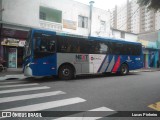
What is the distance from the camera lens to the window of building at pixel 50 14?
16.5 m

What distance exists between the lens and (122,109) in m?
4.70

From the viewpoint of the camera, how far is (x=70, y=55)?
10.5 meters

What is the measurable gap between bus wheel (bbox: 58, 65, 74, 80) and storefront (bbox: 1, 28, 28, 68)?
7.07 meters

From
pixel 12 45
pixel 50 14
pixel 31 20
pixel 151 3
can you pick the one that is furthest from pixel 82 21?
pixel 151 3

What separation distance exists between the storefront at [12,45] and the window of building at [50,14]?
8.74 ft

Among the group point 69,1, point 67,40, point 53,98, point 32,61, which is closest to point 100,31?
point 69,1

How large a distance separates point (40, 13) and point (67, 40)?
25.2 ft

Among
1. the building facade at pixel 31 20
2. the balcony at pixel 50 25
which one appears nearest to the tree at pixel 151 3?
the building facade at pixel 31 20

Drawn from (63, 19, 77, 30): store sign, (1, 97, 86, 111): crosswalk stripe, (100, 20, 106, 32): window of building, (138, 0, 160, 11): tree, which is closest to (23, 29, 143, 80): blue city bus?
(1, 97, 86, 111): crosswalk stripe

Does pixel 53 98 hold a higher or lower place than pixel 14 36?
lower

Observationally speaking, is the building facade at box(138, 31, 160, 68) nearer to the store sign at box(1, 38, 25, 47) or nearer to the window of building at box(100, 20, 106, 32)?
the window of building at box(100, 20, 106, 32)

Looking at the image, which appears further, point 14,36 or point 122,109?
point 14,36

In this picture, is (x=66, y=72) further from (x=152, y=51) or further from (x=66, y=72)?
(x=152, y=51)

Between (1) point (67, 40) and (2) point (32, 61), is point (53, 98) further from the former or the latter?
(1) point (67, 40)
